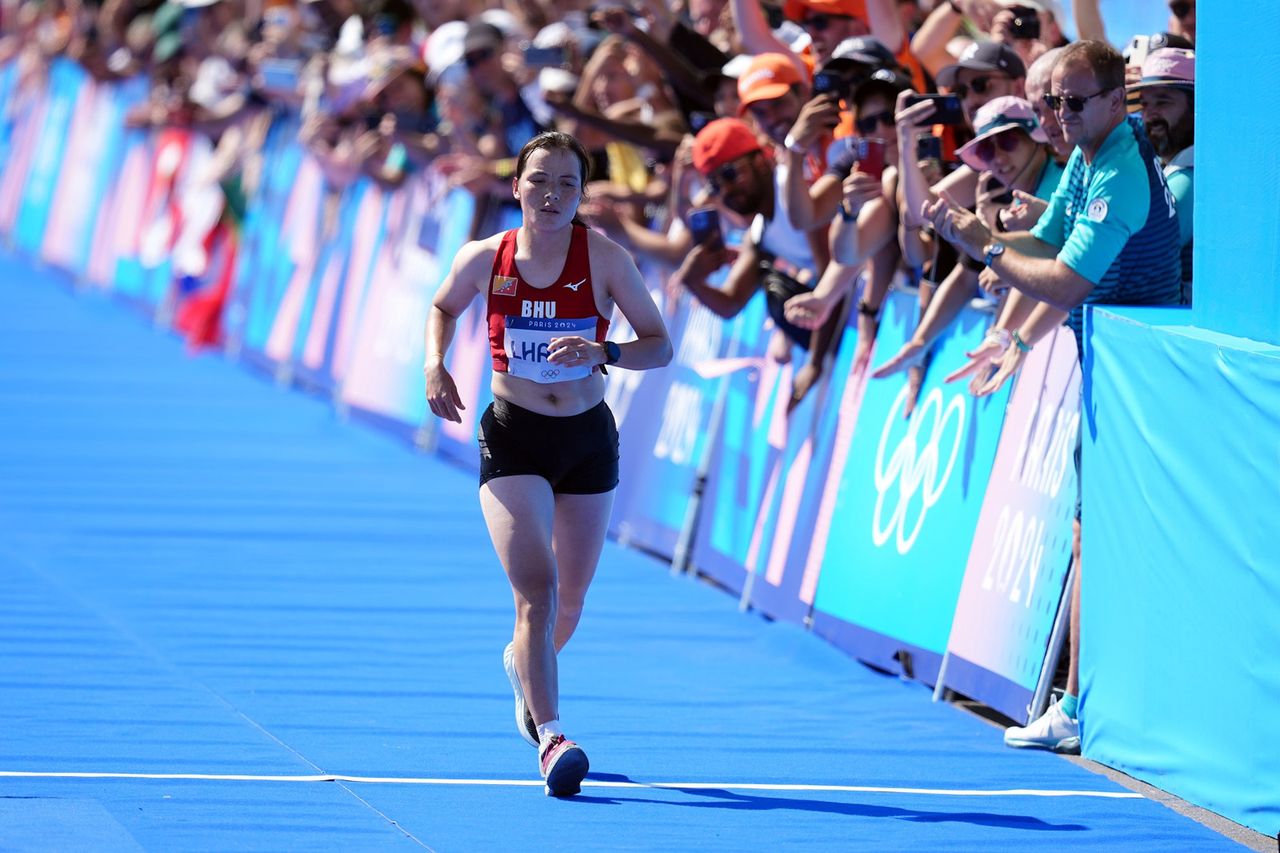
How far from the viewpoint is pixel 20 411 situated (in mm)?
16031

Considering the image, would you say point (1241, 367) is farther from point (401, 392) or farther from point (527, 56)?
point (401, 392)

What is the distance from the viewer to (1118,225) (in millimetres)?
7332

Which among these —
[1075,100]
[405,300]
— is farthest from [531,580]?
[405,300]

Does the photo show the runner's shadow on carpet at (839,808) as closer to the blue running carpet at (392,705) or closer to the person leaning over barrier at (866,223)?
the blue running carpet at (392,705)

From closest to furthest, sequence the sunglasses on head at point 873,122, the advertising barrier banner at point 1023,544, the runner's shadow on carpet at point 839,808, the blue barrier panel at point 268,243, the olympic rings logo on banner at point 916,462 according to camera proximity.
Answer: the runner's shadow on carpet at point 839,808 < the advertising barrier banner at point 1023,544 < the olympic rings logo on banner at point 916,462 < the sunglasses on head at point 873,122 < the blue barrier panel at point 268,243

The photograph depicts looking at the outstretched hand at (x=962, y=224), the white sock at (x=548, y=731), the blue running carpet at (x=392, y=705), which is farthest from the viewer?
the outstretched hand at (x=962, y=224)

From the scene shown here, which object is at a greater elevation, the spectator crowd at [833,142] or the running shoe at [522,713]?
the spectator crowd at [833,142]

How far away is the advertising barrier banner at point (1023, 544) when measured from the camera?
26.6ft

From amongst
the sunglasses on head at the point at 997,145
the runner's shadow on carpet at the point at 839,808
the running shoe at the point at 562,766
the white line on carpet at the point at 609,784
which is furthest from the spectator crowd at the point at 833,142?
the running shoe at the point at 562,766

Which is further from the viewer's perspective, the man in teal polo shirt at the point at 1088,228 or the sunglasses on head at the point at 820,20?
the sunglasses on head at the point at 820,20

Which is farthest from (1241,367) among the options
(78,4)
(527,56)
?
(78,4)

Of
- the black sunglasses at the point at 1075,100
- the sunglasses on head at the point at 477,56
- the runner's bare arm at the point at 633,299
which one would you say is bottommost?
the runner's bare arm at the point at 633,299

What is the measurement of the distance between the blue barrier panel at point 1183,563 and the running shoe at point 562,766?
1.83 meters

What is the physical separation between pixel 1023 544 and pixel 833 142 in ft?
7.59
